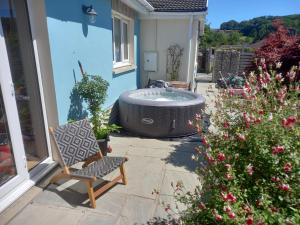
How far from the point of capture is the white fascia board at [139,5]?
6.52 metres

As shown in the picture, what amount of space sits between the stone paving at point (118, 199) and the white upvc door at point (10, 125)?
0.25 metres

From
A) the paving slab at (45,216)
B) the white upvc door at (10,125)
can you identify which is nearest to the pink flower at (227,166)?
the paving slab at (45,216)

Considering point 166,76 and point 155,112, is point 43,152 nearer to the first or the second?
point 155,112

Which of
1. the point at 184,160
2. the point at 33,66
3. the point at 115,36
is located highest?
the point at 115,36

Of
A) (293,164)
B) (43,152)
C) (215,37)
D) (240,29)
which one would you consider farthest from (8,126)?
(240,29)

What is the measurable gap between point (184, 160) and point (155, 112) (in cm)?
138

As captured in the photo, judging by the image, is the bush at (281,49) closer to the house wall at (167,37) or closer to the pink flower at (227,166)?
the house wall at (167,37)

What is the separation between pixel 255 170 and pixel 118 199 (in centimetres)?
183

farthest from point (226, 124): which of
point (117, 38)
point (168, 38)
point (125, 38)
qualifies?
point (168, 38)

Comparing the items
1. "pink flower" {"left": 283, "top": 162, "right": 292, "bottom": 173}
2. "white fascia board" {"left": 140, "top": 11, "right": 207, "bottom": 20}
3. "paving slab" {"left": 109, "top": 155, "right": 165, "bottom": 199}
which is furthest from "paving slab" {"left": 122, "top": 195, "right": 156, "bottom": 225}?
"white fascia board" {"left": 140, "top": 11, "right": 207, "bottom": 20}

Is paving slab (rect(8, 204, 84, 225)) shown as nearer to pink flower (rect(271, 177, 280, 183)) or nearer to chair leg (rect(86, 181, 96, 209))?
chair leg (rect(86, 181, 96, 209))

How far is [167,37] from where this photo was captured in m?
8.66

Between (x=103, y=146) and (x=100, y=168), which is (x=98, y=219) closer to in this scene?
(x=100, y=168)

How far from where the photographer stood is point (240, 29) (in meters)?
48.2
